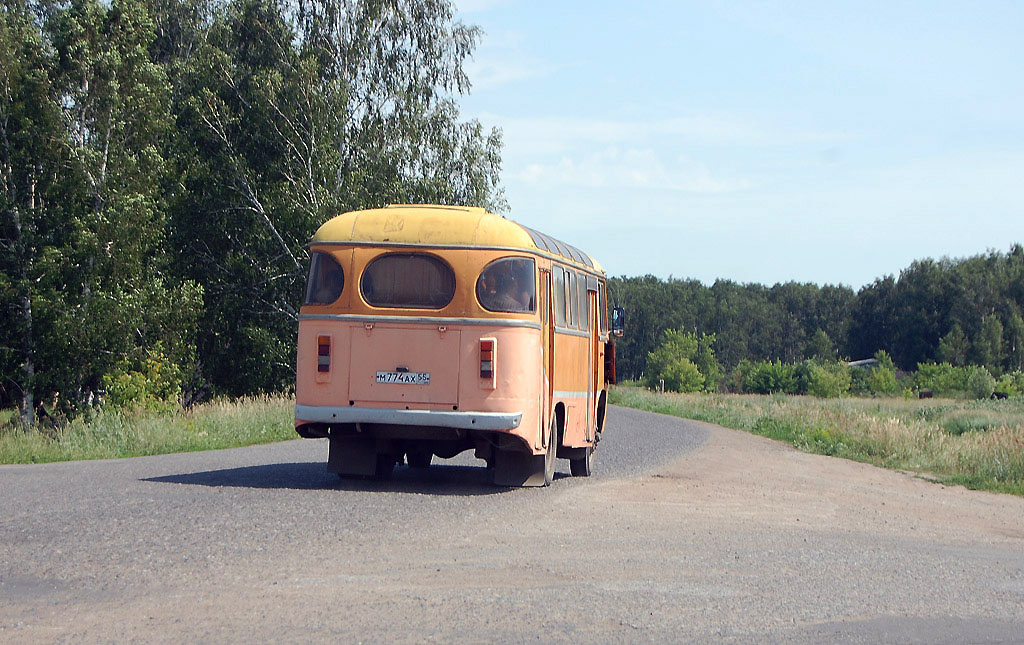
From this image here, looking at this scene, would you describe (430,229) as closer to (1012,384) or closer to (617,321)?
(617,321)

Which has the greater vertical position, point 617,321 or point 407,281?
point 407,281

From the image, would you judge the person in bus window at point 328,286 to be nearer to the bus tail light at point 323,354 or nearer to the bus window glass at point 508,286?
the bus tail light at point 323,354

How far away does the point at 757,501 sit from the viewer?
44.0ft

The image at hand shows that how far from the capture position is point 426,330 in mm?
12242

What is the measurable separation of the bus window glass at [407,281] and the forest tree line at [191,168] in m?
16.6

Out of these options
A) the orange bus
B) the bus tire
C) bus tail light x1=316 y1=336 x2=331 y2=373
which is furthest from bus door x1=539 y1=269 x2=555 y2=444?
bus tail light x1=316 y1=336 x2=331 y2=373

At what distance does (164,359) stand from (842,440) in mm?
16852

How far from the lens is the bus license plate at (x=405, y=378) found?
1222cm

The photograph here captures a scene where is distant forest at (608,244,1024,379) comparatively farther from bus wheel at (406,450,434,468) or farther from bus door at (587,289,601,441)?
bus wheel at (406,450,434,468)

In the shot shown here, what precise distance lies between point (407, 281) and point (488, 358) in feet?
4.04

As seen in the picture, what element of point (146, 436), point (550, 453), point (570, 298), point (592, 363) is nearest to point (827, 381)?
point (146, 436)

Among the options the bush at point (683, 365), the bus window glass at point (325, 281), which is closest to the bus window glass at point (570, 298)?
the bus window glass at point (325, 281)

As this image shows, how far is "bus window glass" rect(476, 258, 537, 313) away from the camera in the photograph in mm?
12273

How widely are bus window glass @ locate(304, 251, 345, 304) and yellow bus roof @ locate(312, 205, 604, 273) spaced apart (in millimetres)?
225
